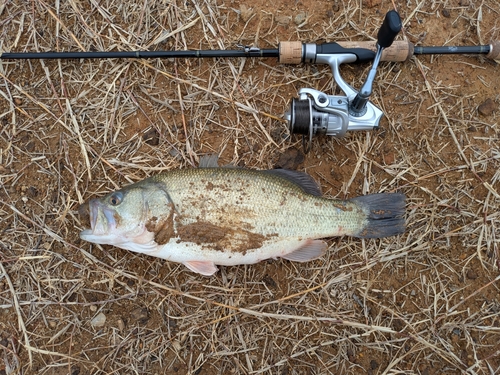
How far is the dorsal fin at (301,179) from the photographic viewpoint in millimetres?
3223

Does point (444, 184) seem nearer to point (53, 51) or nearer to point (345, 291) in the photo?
point (345, 291)

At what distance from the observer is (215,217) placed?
2.98 meters

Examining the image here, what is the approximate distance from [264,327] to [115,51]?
2961 mm

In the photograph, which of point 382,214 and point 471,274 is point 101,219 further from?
point 471,274

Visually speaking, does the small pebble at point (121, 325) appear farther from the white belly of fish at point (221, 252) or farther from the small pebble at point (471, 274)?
the small pebble at point (471, 274)

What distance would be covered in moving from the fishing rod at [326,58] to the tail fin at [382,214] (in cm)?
62

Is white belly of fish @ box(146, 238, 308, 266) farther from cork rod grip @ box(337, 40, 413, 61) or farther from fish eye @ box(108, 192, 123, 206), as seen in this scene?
cork rod grip @ box(337, 40, 413, 61)

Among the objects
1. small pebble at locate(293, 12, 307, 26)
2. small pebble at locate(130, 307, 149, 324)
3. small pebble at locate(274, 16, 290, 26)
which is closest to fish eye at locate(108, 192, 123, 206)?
small pebble at locate(130, 307, 149, 324)

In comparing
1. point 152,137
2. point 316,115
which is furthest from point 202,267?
point 316,115

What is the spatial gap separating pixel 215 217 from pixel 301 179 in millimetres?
835

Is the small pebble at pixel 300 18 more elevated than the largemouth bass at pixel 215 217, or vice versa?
the small pebble at pixel 300 18

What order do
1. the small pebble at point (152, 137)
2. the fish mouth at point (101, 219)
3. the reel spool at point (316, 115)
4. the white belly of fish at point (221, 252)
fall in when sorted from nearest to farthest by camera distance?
the fish mouth at point (101, 219)
the white belly of fish at point (221, 252)
the reel spool at point (316, 115)
the small pebble at point (152, 137)

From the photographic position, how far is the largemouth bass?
295 centimetres

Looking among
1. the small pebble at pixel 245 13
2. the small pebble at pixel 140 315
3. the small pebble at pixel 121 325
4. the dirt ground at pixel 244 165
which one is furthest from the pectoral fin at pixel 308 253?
the small pebble at pixel 245 13
